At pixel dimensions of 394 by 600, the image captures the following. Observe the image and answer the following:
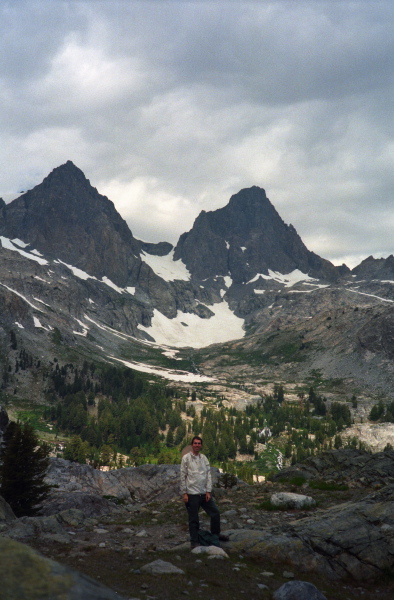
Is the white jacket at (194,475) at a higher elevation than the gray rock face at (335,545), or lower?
higher

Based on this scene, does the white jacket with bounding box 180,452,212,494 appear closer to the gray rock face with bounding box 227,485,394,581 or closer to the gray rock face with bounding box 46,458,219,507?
the gray rock face with bounding box 227,485,394,581

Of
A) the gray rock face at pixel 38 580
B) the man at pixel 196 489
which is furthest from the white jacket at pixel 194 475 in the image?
the gray rock face at pixel 38 580

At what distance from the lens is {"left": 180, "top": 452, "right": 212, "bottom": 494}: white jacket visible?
1622 cm

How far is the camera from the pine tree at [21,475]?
106 ft

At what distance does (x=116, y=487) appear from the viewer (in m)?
63.3

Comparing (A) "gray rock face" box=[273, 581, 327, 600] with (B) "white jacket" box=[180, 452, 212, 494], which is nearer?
(A) "gray rock face" box=[273, 581, 327, 600]

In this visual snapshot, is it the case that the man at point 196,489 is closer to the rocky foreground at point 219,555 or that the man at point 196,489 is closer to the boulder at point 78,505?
the rocky foreground at point 219,555

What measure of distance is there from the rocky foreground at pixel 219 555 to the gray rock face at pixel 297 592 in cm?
3

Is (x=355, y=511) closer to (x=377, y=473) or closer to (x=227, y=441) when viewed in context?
(x=377, y=473)

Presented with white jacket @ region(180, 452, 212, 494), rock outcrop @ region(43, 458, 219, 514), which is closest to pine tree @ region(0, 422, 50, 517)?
white jacket @ region(180, 452, 212, 494)

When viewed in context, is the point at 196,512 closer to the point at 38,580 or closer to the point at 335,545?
the point at 335,545

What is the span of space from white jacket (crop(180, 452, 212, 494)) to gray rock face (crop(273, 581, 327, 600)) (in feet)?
19.6

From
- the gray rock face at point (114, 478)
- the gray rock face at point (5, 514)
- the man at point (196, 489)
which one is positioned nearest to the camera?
the man at point (196, 489)

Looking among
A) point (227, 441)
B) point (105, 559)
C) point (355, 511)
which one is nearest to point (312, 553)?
point (355, 511)
